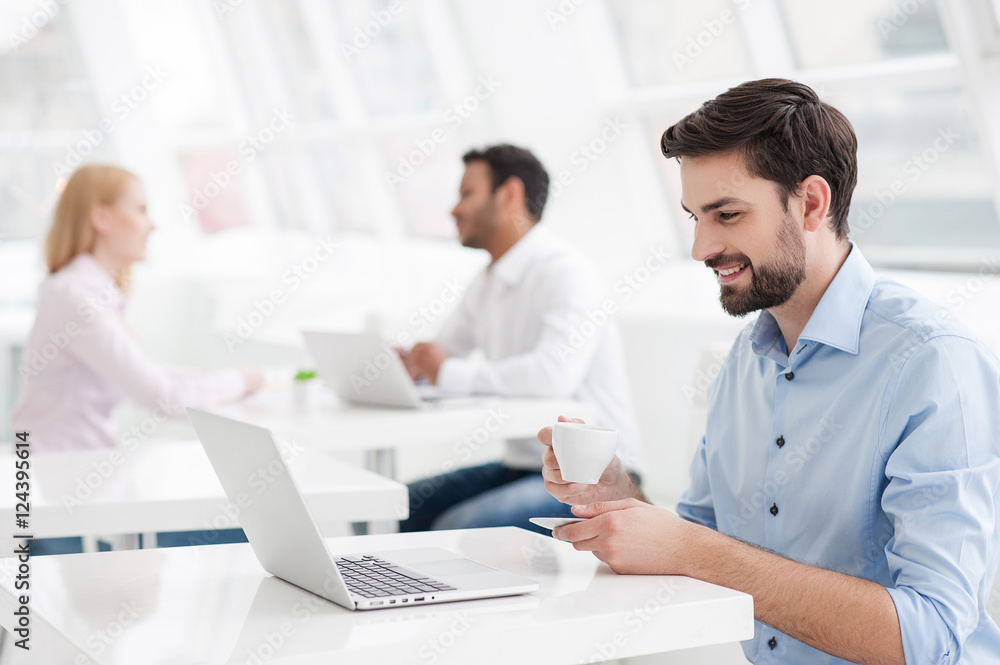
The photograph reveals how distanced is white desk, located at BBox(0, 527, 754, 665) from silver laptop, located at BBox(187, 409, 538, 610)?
2 centimetres

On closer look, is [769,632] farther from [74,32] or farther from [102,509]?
[74,32]

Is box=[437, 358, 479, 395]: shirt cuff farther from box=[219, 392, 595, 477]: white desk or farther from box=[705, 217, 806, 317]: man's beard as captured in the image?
box=[705, 217, 806, 317]: man's beard

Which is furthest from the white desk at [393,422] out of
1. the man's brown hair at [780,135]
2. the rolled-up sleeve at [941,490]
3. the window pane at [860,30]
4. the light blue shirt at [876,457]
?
the window pane at [860,30]

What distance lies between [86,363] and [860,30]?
269 cm

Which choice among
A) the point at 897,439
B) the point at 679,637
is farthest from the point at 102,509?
the point at 897,439

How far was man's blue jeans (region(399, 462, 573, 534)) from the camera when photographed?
2.61 m

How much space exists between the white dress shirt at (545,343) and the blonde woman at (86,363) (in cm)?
71

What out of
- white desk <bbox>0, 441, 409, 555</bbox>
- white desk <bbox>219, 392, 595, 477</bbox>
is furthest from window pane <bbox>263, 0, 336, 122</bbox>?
white desk <bbox>0, 441, 409, 555</bbox>

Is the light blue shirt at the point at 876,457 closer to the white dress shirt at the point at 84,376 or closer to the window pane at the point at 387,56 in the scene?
the white dress shirt at the point at 84,376

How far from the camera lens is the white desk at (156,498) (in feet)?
5.69

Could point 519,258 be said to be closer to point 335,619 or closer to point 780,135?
point 780,135

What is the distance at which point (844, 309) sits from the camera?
146 cm

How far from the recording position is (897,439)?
1321 millimetres

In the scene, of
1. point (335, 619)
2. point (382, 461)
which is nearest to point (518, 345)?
point (382, 461)
